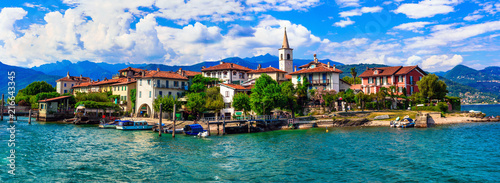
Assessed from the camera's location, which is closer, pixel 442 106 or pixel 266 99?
pixel 266 99

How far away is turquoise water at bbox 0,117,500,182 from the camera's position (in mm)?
23406

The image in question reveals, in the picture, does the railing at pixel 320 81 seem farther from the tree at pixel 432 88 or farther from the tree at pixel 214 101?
the tree at pixel 214 101

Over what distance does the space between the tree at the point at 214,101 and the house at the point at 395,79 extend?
135 ft

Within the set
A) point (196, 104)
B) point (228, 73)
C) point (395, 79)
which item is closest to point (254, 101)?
point (196, 104)

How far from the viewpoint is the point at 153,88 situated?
7356 cm

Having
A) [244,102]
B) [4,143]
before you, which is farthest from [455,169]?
[4,143]

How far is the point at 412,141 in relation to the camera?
1591 inches

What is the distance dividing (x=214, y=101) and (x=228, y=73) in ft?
55.3

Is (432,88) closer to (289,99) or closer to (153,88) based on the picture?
(289,99)

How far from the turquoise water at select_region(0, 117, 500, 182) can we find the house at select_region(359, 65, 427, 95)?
3805 centimetres

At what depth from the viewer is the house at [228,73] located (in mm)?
82875

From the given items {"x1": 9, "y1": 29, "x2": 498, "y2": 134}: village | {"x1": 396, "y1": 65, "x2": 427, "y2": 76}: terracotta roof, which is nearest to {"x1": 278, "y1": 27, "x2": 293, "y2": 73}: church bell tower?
{"x1": 9, "y1": 29, "x2": 498, "y2": 134}: village

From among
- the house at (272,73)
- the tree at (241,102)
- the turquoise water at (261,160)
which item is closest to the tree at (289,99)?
the tree at (241,102)

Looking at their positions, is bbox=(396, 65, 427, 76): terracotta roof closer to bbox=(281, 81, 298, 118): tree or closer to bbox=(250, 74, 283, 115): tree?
bbox=(281, 81, 298, 118): tree
